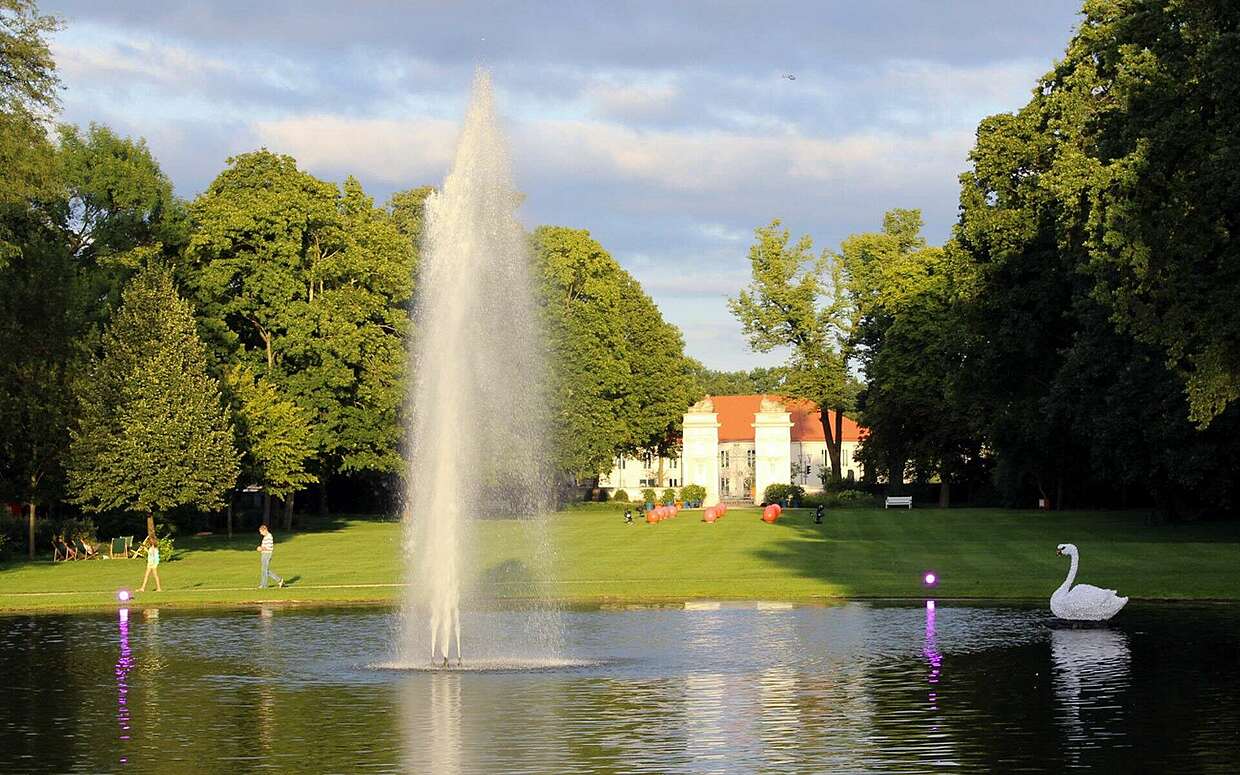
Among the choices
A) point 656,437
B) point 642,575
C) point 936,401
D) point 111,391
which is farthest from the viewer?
point 656,437

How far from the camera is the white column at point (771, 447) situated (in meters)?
119

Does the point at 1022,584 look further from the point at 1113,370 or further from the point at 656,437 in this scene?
the point at 656,437

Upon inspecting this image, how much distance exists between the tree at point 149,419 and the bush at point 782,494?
5407 centimetres

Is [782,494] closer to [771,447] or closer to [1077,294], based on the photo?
[771,447]

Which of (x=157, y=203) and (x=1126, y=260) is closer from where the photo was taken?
(x=1126, y=260)

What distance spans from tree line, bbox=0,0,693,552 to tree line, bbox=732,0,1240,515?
20127 millimetres

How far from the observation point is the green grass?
41188mm

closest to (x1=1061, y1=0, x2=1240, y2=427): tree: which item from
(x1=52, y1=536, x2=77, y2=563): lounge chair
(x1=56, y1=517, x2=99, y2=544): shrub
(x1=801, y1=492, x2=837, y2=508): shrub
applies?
(x1=52, y1=536, x2=77, y2=563): lounge chair

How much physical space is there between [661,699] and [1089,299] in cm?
3974

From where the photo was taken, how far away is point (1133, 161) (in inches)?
1684

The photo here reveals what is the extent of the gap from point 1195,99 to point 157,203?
5247cm

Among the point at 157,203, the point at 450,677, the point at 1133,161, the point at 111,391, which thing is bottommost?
the point at 450,677

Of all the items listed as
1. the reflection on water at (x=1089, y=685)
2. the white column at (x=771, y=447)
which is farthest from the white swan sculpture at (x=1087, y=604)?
the white column at (x=771, y=447)

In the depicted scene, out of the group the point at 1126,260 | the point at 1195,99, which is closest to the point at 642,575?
the point at 1126,260
